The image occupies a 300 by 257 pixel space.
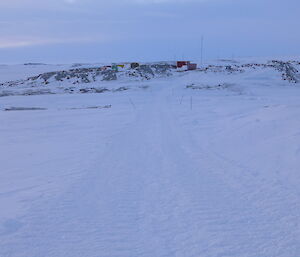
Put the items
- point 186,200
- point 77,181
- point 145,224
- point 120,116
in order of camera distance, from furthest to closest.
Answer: point 120,116, point 77,181, point 186,200, point 145,224

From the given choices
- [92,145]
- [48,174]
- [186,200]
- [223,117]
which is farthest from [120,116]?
[186,200]

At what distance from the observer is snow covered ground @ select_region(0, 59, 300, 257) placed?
12.7 ft

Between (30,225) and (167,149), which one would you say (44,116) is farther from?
(30,225)

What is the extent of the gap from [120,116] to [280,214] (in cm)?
1063

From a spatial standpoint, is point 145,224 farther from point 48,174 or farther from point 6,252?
point 48,174

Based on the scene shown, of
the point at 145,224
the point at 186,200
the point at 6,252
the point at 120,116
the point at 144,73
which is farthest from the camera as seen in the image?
the point at 144,73

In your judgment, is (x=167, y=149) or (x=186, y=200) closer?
(x=186, y=200)

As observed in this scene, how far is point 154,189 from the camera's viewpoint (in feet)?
18.4

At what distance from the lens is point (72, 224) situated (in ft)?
14.3

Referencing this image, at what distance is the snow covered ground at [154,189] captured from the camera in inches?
152

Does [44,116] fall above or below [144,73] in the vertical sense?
below

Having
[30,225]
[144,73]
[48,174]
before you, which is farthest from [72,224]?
[144,73]

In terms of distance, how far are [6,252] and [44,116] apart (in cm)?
1189

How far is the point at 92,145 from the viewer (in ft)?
29.8
